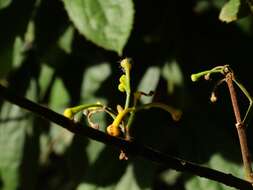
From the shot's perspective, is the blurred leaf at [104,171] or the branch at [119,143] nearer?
the branch at [119,143]

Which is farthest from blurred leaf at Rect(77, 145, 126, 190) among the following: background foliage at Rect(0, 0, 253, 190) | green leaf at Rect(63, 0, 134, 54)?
green leaf at Rect(63, 0, 134, 54)

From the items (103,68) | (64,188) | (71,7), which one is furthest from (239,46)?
(64,188)

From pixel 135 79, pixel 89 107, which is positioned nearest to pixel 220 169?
pixel 135 79

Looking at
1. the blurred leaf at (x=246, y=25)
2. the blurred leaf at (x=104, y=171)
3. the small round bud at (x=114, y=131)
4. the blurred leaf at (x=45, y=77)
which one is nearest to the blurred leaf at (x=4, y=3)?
the blurred leaf at (x=45, y=77)

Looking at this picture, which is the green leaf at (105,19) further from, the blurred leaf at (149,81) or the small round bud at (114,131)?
the small round bud at (114,131)

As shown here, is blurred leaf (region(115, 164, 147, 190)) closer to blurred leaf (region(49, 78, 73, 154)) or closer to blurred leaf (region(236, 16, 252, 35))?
blurred leaf (region(49, 78, 73, 154))
